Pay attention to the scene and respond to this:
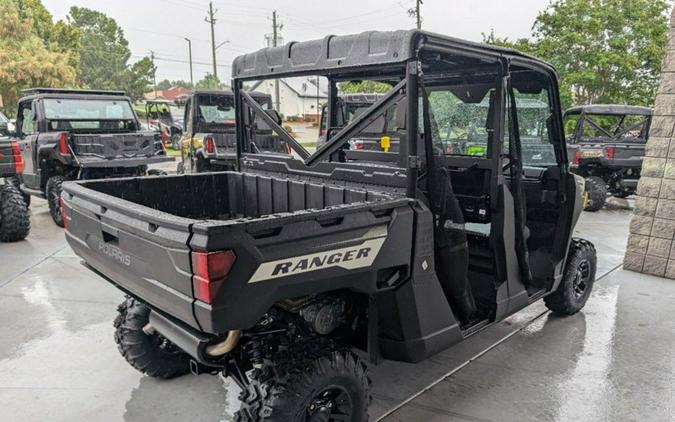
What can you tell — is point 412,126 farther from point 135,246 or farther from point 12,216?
point 12,216

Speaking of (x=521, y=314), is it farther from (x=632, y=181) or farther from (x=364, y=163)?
(x=632, y=181)

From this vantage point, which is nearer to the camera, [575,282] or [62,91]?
[575,282]

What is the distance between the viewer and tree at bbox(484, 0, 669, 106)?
54.2ft

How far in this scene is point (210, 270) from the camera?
1806 millimetres

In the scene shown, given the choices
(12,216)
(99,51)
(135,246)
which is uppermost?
(99,51)

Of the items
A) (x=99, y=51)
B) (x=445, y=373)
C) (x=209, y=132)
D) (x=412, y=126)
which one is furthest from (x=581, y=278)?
(x=99, y=51)

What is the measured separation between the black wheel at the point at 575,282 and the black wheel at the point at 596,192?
17.4 ft

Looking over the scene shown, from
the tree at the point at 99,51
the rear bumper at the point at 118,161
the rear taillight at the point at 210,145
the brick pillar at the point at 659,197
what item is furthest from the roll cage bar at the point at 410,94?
the tree at the point at 99,51

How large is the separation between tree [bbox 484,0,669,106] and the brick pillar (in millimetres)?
12764

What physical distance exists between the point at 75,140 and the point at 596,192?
349 inches

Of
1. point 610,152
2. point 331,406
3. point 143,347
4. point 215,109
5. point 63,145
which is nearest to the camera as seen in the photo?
point 331,406

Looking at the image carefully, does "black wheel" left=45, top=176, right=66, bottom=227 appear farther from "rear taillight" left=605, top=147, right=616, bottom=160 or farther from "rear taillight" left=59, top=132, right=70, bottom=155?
"rear taillight" left=605, top=147, right=616, bottom=160

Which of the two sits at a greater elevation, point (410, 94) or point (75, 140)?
point (410, 94)

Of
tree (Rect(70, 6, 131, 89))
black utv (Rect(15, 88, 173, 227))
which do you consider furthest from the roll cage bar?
tree (Rect(70, 6, 131, 89))
